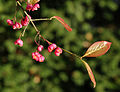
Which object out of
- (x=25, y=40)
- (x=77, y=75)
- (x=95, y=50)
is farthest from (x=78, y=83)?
(x=95, y=50)

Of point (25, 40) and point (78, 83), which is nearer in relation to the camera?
point (25, 40)

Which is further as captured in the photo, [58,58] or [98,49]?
[58,58]

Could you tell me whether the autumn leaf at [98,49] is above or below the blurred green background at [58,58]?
above

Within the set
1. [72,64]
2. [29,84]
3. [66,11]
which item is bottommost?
[29,84]

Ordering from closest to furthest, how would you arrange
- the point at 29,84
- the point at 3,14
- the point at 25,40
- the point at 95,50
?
the point at 95,50 → the point at 3,14 → the point at 25,40 → the point at 29,84

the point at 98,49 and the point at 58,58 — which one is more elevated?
the point at 98,49

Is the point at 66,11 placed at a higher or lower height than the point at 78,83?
higher

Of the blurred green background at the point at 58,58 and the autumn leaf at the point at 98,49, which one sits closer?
the autumn leaf at the point at 98,49

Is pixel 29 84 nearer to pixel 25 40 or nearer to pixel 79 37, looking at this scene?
pixel 25 40
